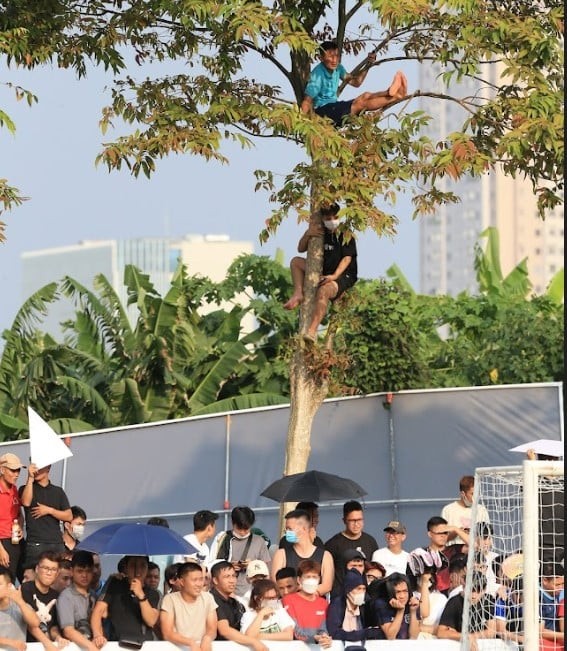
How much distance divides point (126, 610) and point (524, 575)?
2.77 meters

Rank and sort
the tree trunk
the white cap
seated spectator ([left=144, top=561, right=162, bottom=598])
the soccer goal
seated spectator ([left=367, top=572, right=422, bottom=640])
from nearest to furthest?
the soccer goal, seated spectator ([left=367, top=572, right=422, bottom=640]), seated spectator ([left=144, top=561, right=162, bottom=598]), the white cap, the tree trunk

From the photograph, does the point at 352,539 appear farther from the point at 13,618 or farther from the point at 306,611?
the point at 13,618

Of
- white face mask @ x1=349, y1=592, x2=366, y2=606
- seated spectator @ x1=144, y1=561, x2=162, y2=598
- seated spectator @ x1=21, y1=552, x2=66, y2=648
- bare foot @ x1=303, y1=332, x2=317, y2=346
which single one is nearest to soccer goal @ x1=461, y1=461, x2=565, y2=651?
white face mask @ x1=349, y1=592, x2=366, y2=606

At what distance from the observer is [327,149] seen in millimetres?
13414

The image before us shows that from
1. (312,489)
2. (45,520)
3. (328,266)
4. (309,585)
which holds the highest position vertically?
(328,266)

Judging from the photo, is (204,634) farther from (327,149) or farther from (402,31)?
(402,31)

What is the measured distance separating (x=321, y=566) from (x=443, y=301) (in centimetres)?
1990

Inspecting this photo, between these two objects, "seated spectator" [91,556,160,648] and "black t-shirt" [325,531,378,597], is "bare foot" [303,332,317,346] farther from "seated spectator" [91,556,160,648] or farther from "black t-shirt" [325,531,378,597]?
"seated spectator" [91,556,160,648]

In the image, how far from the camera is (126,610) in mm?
10797

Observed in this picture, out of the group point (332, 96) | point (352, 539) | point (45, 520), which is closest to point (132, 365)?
point (332, 96)

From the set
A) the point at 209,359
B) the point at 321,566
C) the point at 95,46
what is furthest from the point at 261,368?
the point at 321,566

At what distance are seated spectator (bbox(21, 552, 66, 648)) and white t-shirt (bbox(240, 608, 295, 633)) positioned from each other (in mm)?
1272

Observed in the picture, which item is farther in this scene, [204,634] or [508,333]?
[508,333]

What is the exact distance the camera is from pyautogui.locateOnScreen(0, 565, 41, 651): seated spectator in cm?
1052
